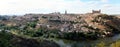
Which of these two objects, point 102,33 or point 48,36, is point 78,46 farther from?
point 102,33

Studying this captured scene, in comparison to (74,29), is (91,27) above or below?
below

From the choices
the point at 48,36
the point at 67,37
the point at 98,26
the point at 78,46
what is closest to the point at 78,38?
the point at 67,37

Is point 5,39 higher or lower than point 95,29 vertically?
higher

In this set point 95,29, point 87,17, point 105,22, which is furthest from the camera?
point 87,17

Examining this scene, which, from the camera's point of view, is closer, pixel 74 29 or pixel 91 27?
pixel 74 29

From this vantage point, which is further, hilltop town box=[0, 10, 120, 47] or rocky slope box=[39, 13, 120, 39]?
rocky slope box=[39, 13, 120, 39]

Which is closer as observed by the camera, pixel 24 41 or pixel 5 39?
pixel 5 39

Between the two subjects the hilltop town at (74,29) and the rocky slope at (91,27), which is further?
the rocky slope at (91,27)

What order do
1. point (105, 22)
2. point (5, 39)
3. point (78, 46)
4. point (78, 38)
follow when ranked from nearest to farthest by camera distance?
1. point (5, 39)
2. point (78, 46)
3. point (78, 38)
4. point (105, 22)

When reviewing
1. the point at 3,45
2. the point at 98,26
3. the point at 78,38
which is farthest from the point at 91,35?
the point at 3,45
